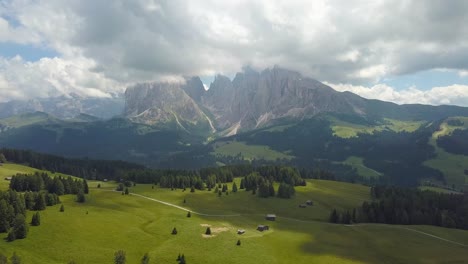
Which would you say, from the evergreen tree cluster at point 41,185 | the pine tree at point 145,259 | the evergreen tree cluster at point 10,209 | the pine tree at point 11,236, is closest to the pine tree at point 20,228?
the evergreen tree cluster at point 10,209

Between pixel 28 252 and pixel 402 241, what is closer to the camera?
pixel 28 252

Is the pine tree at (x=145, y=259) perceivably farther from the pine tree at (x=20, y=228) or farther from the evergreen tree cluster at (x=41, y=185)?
the evergreen tree cluster at (x=41, y=185)

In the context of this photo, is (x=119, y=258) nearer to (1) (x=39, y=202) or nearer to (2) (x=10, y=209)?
(2) (x=10, y=209)

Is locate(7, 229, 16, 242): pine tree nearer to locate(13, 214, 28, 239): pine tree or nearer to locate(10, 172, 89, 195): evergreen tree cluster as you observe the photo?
locate(13, 214, 28, 239): pine tree

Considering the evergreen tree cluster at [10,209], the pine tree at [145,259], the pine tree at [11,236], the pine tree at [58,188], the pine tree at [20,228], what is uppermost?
the pine tree at [58,188]

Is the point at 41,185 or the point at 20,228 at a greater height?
the point at 41,185

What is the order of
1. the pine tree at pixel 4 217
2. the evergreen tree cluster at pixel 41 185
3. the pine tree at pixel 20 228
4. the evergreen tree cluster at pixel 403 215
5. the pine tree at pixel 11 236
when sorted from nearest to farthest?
the pine tree at pixel 11 236 → the pine tree at pixel 20 228 → the pine tree at pixel 4 217 → the evergreen tree cluster at pixel 41 185 → the evergreen tree cluster at pixel 403 215

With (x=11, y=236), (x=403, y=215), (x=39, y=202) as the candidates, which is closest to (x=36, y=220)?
(x=11, y=236)

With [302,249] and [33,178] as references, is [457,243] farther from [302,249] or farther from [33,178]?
[33,178]

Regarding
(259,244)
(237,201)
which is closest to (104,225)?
(259,244)
